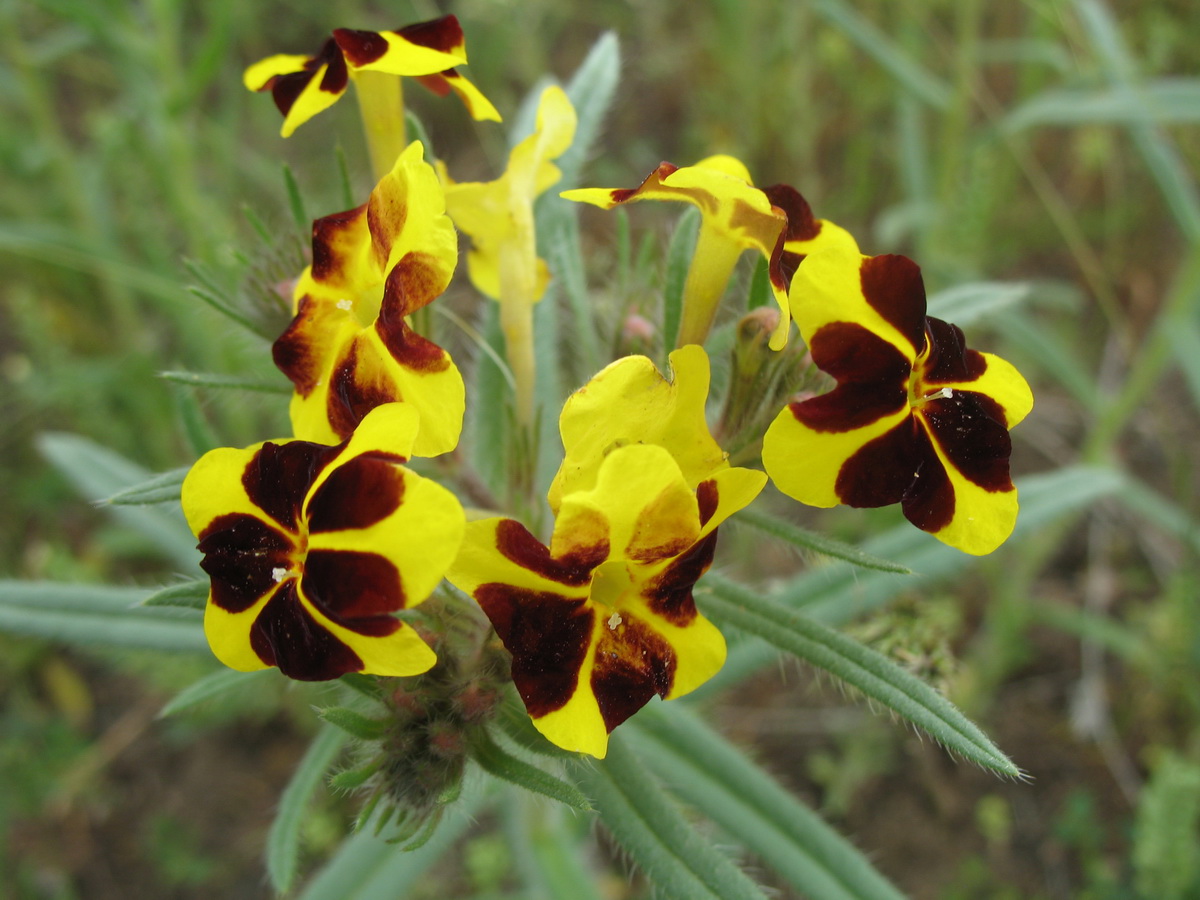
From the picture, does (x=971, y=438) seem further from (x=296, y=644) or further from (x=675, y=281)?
(x=296, y=644)

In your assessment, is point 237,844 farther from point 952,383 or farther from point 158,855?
point 952,383

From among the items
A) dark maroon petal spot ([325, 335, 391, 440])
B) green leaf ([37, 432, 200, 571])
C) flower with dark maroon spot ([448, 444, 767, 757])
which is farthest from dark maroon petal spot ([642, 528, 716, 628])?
green leaf ([37, 432, 200, 571])

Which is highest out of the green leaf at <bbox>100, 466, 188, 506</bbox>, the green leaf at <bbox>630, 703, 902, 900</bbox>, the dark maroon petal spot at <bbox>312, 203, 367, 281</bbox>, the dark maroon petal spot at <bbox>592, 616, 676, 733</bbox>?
the dark maroon petal spot at <bbox>312, 203, 367, 281</bbox>

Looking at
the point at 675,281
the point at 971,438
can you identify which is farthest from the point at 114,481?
the point at 971,438

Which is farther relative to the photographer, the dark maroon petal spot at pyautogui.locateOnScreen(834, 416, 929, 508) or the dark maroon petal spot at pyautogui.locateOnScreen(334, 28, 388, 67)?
the dark maroon petal spot at pyautogui.locateOnScreen(334, 28, 388, 67)

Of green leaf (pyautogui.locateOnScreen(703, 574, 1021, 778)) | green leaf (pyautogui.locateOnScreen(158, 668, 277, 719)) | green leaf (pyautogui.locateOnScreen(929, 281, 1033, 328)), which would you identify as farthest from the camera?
green leaf (pyautogui.locateOnScreen(929, 281, 1033, 328))

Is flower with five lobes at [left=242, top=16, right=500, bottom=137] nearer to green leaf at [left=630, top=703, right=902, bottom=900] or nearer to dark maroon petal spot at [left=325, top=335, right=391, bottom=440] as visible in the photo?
dark maroon petal spot at [left=325, top=335, right=391, bottom=440]
